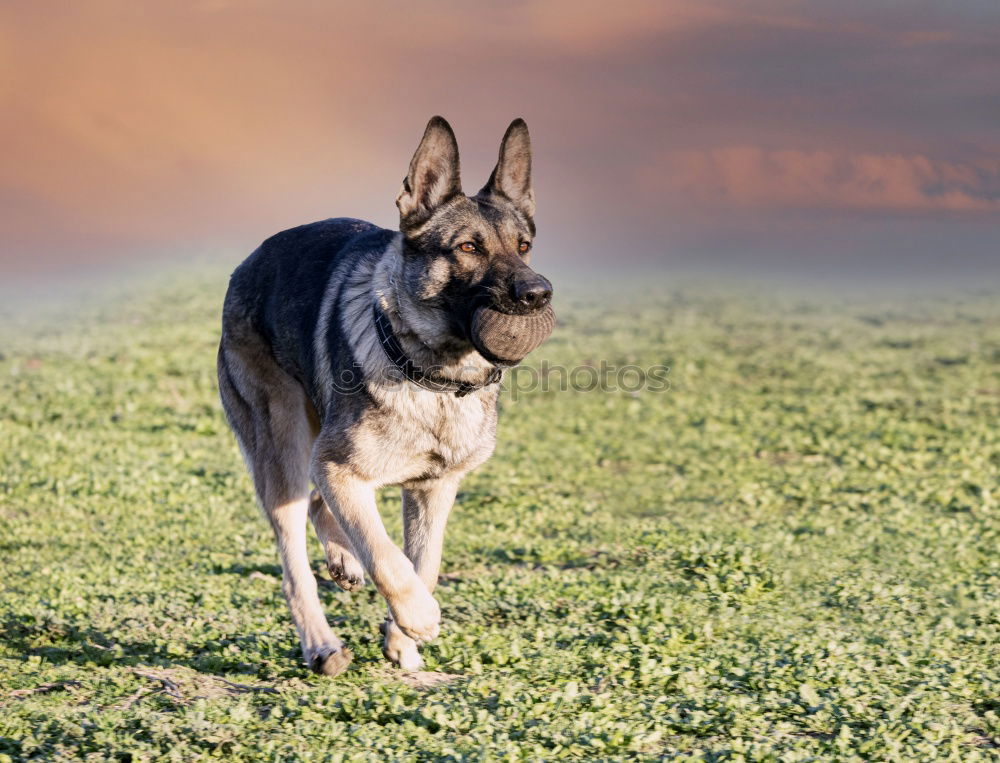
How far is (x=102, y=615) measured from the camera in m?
7.73

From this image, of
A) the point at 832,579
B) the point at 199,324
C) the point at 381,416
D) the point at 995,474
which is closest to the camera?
the point at 381,416

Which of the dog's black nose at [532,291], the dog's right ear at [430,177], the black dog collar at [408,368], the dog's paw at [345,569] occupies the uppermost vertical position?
the dog's right ear at [430,177]

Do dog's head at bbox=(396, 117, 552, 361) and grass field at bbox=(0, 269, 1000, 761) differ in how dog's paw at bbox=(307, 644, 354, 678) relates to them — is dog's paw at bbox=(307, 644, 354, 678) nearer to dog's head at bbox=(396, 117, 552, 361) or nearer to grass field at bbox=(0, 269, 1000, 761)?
grass field at bbox=(0, 269, 1000, 761)

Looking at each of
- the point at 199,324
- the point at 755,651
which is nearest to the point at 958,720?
the point at 755,651

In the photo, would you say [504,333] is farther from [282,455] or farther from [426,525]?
[282,455]

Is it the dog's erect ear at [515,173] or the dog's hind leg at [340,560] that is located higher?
the dog's erect ear at [515,173]

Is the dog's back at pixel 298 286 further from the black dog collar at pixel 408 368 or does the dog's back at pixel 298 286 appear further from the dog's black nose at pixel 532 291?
the dog's black nose at pixel 532 291

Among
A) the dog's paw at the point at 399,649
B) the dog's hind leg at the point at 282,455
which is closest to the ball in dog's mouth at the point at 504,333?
the dog's paw at the point at 399,649

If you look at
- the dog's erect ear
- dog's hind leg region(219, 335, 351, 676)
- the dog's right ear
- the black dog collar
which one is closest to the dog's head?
the dog's right ear

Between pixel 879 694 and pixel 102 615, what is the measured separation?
211 inches

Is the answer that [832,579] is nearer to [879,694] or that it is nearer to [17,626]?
[879,694]

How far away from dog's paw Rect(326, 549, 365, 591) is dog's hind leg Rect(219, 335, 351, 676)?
163 millimetres

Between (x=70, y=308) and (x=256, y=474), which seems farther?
(x=70, y=308)

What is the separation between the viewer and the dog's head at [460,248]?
18.7 feet
